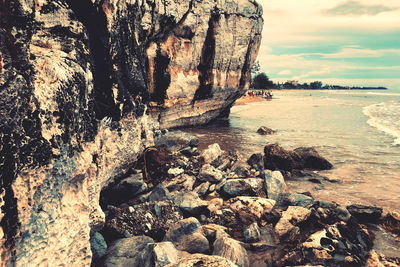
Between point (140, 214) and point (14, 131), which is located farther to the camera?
point (140, 214)

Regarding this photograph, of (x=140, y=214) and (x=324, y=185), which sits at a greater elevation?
(x=140, y=214)

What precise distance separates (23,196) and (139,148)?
162 inches

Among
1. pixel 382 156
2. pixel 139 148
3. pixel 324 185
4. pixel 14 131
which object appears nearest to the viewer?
pixel 14 131

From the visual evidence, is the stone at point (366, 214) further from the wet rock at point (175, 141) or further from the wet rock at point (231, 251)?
the wet rock at point (175, 141)

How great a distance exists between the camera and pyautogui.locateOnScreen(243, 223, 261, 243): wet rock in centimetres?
418

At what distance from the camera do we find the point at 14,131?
2219 millimetres

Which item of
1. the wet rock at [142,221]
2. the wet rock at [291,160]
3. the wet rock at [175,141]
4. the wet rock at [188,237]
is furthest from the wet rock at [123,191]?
the wet rock at [291,160]

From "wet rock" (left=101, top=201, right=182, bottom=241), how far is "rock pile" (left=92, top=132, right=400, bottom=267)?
0.01 metres

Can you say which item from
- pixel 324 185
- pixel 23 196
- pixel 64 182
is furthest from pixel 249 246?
pixel 324 185

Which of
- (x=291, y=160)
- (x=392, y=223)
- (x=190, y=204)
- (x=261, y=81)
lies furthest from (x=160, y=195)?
(x=261, y=81)

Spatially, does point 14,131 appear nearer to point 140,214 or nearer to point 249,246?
point 140,214

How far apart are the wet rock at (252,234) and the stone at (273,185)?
176cm

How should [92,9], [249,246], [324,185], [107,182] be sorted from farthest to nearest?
[324,185], [107,182], [92,9], [249,246]

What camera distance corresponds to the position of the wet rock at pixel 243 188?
232 inches
